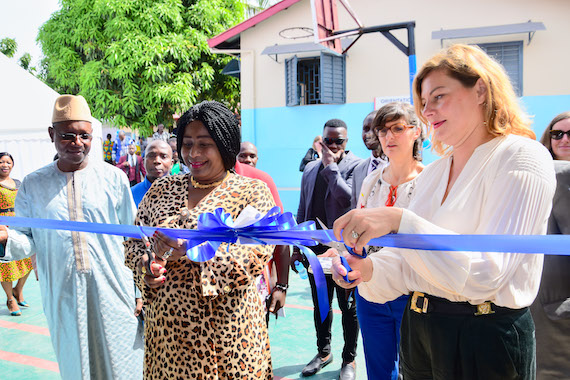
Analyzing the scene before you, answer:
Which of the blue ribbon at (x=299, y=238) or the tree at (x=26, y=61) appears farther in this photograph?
the tree at (x=26, y=61)

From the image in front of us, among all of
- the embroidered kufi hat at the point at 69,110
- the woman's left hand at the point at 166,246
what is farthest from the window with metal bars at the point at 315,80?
the woman's left hand at the point at 166,246

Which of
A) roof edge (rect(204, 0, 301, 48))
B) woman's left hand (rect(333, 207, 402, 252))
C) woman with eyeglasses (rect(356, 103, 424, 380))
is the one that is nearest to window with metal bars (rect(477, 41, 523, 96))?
roof edge (rect(204, 0, 301, 48))

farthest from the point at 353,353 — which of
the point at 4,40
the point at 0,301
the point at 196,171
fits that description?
the point at 4,40

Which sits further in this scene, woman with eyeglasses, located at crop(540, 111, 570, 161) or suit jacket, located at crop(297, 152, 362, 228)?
suit jacket, located at crop(297, 152, 362, 228)


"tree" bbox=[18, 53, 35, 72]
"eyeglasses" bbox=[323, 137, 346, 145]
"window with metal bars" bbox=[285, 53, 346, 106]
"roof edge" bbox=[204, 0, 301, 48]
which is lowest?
"eyeglasses" bbox=[323, 137, 346, 145]

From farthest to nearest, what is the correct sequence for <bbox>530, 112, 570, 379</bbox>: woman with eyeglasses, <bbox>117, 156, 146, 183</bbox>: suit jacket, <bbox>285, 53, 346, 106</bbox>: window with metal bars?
<bbox>285, 53, 346, 106</bbox>: window with metal bars
<bbox>117, 156, 146, 183</bbox>: suit jacket
<bbox>530, 112, 570, 379</bbox>: woman with eyeglasses

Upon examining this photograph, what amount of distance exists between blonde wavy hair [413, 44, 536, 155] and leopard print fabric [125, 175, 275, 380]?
1137 mm

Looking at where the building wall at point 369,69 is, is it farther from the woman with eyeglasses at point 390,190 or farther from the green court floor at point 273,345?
the woman with eyeglasses at point 390,190

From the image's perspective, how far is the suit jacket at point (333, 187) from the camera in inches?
154

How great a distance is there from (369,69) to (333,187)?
32.9 feet

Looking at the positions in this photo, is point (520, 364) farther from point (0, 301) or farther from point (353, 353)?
point (0, 301)

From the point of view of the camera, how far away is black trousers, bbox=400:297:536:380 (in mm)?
1521

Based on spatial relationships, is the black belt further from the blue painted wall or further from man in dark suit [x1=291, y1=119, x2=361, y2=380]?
the blue painted wall

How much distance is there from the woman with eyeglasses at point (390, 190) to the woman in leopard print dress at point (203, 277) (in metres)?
0.83
